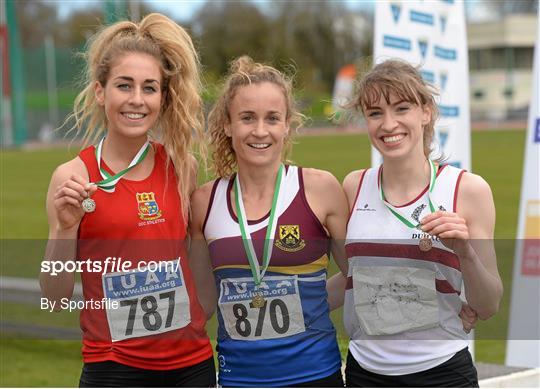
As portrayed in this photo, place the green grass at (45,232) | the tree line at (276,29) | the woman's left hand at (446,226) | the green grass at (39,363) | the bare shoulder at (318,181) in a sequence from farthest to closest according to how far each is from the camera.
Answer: the tree line at (276,29) < the green grass at (45,232) < the green grass at (39,363) < the bare shoulder at (318,181) < the woman's left hand at (446,226)

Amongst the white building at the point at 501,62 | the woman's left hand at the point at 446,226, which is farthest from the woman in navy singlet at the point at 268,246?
the white building at the point at 501,62

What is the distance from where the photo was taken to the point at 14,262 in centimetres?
975

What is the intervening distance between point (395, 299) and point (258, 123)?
0.77m

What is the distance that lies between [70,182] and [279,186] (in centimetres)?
71

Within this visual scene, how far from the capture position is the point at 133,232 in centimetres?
310

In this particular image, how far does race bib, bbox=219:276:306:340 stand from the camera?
3.10 meters

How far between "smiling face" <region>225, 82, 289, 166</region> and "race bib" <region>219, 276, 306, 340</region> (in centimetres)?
42

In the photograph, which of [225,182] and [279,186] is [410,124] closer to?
[279,186]

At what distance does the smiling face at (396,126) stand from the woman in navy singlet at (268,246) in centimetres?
28

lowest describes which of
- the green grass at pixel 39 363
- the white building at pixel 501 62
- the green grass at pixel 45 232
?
the green grass at pixel 39 363

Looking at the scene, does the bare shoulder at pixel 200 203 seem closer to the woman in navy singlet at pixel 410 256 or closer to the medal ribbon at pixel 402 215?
the woman in navy singlet at pixel 410 256

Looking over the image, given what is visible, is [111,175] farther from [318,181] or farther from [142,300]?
[318,181]

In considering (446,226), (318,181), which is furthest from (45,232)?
(446,226)

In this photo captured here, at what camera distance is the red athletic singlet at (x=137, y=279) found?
10.2ft
